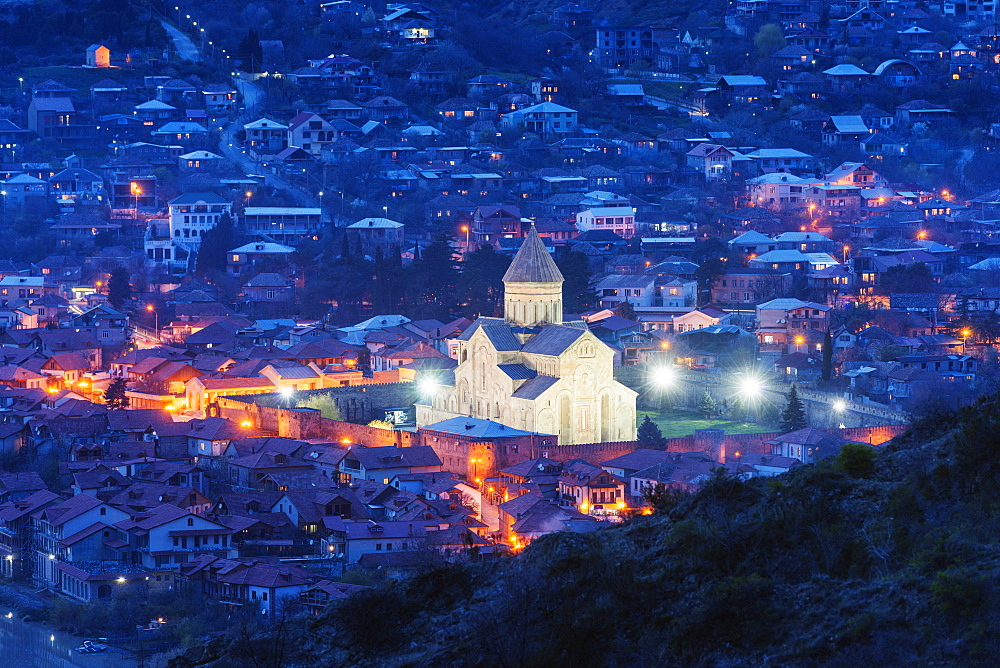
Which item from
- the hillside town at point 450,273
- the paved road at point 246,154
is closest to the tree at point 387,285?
the hillside town at point 450,273

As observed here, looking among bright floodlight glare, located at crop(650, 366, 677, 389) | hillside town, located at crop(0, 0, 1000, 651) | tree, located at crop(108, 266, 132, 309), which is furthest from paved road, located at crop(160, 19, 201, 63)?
bright floodlight glare, located at crop(650, 366, 677, 389)

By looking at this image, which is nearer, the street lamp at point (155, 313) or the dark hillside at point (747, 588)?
the dark hillside at point (747, 588)

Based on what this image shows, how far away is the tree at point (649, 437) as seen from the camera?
38.2 meters

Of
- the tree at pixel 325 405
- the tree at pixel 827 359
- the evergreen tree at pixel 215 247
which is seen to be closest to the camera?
the tree at pixel 325 405

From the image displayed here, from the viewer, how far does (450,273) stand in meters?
54.3

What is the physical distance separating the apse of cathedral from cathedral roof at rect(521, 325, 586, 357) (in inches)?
0.7

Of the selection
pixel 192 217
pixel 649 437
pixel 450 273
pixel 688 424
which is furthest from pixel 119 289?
pixel 649 437

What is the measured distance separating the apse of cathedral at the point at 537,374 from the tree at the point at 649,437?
1.63 feet

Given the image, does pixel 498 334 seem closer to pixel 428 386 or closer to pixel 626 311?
pixel 428 386

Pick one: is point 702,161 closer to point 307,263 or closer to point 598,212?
point 598,212

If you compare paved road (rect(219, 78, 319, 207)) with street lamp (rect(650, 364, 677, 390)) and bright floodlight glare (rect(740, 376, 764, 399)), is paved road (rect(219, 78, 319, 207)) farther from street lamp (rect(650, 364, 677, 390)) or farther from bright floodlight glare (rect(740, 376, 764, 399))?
bright floodlight glare (rect(740, 376, 764, 399))

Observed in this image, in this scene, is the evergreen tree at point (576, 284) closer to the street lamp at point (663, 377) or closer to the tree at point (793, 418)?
the street lamp at point (663, 377)

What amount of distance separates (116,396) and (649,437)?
469 inches

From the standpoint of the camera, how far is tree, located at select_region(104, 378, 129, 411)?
145 feet
